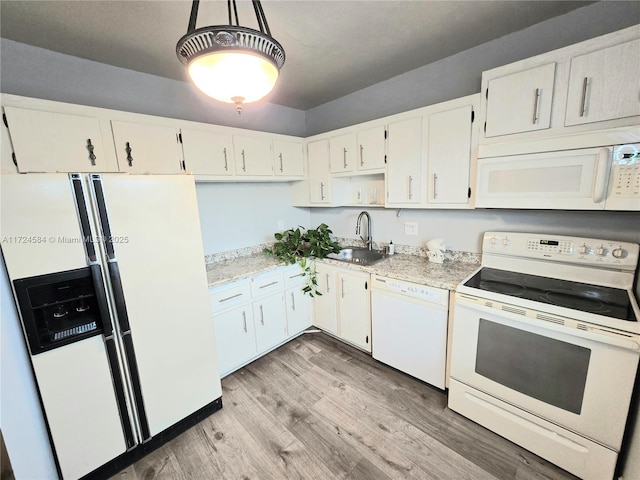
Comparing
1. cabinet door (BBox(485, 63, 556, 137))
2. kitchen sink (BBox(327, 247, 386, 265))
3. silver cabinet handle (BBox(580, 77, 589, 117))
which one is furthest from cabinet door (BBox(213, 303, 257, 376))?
silver cabinet handle (BBox(580, 77, 589, 117))

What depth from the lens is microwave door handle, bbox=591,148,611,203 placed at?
1.37 meters

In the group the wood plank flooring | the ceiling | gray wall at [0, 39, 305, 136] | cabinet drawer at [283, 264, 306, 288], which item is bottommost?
the wood plank flooring

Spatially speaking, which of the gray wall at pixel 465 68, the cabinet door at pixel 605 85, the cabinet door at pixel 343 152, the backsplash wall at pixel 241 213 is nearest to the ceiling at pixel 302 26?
the gray wall at pixel 465 68

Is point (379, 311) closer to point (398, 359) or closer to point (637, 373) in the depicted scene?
point (398, 359)

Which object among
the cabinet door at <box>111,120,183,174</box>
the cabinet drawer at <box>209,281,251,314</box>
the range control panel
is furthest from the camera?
the cabinet drawer at <box>209,281,251,314</box>

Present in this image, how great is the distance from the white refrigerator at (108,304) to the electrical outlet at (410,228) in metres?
1.87

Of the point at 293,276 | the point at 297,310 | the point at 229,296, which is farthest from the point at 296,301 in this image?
the point at 229,296

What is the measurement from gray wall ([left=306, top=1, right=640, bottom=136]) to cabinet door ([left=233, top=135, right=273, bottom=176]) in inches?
37.0

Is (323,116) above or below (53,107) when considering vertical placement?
above

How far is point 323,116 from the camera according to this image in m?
3.17

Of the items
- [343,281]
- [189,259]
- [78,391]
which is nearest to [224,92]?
[189,259]

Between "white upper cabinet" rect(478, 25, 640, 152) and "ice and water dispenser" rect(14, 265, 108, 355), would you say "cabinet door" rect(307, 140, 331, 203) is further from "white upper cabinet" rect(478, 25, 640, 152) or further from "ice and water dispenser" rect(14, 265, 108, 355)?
"ice and water dispenser" rect(14, 265, 108, 355)

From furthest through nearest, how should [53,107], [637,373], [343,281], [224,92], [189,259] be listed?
[343,281], [189,259], [53,107], [637,373], [224,92]

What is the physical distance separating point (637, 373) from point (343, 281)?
1830 millimetres
